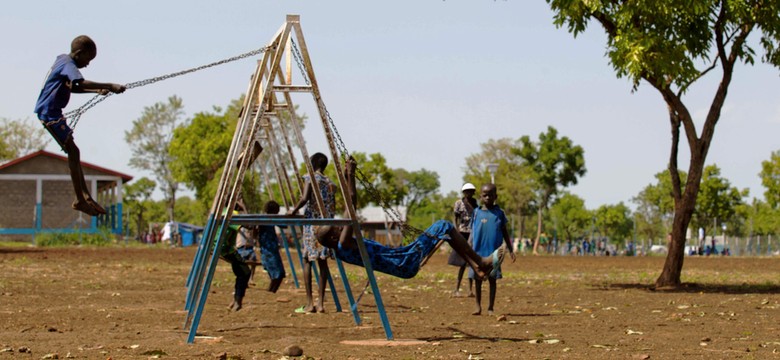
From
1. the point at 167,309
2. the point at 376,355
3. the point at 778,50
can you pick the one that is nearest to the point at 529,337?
the point at 376,355

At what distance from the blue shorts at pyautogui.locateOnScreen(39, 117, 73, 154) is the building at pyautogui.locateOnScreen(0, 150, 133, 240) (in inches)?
1745

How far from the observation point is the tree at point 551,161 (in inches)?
2333

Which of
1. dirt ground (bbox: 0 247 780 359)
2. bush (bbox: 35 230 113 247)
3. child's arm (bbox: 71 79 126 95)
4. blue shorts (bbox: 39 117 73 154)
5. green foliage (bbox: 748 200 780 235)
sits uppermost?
green foliage (bbox: 748 200 780 235)

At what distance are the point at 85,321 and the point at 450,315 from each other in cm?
440

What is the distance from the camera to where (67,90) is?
8328mm

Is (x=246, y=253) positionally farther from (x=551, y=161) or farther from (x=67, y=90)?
(x=551, y=161)

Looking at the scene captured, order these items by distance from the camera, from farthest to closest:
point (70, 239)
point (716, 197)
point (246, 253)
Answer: point (716, 197) < point (70, 239) < point (246, 253)

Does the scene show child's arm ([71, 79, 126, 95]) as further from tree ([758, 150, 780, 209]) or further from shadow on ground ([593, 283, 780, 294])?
tree ([758, 150, 780, 209])

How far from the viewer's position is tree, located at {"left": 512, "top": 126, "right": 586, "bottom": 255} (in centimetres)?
5925

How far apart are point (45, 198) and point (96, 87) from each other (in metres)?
49.6

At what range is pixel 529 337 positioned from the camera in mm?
10625

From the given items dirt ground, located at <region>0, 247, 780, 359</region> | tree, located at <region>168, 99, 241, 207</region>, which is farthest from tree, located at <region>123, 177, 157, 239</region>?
dirt ground, located at <region>0, 247, 780, 359</region>

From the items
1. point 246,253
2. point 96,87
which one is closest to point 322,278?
point 246,253

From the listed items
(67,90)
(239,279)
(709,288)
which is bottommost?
(709,288)
